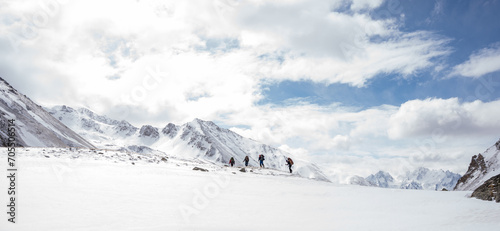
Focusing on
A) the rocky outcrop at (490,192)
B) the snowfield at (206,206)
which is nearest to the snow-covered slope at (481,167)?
the rocky outcrop at (490,192)

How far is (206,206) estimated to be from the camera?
45.6ft

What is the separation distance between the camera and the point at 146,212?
11.7m

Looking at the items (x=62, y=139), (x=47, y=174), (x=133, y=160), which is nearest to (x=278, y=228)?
(x=47, y=174)

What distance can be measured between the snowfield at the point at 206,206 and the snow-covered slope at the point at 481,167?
2217 inches

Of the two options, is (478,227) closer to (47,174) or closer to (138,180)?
(138,180)

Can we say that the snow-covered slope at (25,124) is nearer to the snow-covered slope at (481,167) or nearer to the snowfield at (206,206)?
the snowfield at (206,206)

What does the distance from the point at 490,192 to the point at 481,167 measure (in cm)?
6366

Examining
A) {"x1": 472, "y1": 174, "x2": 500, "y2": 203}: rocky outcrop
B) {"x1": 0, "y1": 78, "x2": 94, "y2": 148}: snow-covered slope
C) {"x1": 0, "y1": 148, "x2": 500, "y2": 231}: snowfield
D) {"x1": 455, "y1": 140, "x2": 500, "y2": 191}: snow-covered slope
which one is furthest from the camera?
{"x1": 0, "y1": 78, "x2": 94, "y2": 148}: snow-covered slope

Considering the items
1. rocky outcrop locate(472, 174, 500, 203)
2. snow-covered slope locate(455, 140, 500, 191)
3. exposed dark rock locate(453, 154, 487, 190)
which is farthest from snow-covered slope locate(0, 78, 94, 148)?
exposed dark rock locate(453, 154, 487, 190)

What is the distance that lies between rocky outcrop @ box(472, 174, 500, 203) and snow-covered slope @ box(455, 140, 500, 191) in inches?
2093

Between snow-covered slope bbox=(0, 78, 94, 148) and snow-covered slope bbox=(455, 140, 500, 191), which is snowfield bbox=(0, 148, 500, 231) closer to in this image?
snow-covered slope bbox=(455, 140, 500, 191)

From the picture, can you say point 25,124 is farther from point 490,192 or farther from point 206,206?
point 490,192

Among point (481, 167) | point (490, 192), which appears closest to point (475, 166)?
point (481, 167)

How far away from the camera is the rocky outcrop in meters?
14.1
